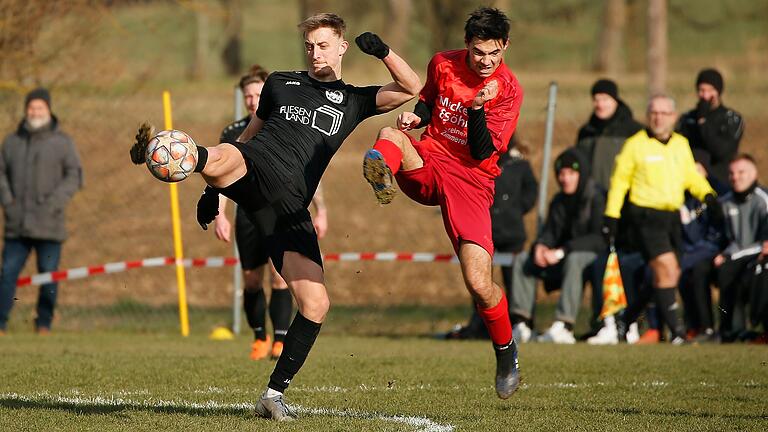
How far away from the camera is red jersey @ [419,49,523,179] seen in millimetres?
7859

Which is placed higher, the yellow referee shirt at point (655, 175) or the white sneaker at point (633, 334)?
the yellow referee shirt at point (655, 175)

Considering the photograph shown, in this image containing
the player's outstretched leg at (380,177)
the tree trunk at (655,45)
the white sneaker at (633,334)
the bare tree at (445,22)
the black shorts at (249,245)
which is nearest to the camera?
the player's outstretched leg at (380,177)

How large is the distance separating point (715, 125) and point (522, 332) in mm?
3006

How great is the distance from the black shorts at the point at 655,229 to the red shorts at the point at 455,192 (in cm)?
486

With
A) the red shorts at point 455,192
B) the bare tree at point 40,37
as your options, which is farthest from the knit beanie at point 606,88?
the bare tree at point 40,37

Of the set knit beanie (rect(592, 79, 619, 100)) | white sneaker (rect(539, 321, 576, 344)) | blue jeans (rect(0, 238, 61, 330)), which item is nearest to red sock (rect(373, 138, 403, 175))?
white sneaker (rect(539, 321, 576, 344))

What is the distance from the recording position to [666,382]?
8977mm

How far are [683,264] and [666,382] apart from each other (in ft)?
13.8

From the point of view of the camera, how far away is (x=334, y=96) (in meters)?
7.52

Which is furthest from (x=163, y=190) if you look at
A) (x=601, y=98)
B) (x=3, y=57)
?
(x=601, y=98)

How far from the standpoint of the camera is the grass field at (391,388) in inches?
278

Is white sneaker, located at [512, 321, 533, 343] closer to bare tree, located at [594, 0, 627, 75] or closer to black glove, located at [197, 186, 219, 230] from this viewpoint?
black glove, located at [197, 186, 219, 230]

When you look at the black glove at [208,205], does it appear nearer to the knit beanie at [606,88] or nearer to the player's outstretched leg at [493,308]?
the player's outstretched leg at [493,308]

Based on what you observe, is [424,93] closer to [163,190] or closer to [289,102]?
[289,102]
